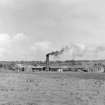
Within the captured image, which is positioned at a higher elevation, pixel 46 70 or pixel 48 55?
pixel 48 55

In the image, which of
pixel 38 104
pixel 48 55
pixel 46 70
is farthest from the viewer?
pixel 46 70

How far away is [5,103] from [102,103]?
1275 centimetres

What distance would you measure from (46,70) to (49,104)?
531 feet

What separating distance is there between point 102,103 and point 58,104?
5939mm

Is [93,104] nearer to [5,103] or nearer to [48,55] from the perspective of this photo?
[5,103]

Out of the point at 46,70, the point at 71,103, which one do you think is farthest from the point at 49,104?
the point at 46,70

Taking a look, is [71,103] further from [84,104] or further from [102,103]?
[102,103]

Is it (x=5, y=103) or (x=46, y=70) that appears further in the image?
(x=46, y=70)

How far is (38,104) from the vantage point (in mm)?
27062

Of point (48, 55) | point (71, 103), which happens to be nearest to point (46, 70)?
point (48, 55)

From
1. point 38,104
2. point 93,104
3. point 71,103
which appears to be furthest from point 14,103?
point 93,104

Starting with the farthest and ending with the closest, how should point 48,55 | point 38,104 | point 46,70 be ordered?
point 46,70 < point 48,55 < point 38,104

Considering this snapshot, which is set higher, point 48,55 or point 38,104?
point 48,55

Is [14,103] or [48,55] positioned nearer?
[14,103]
